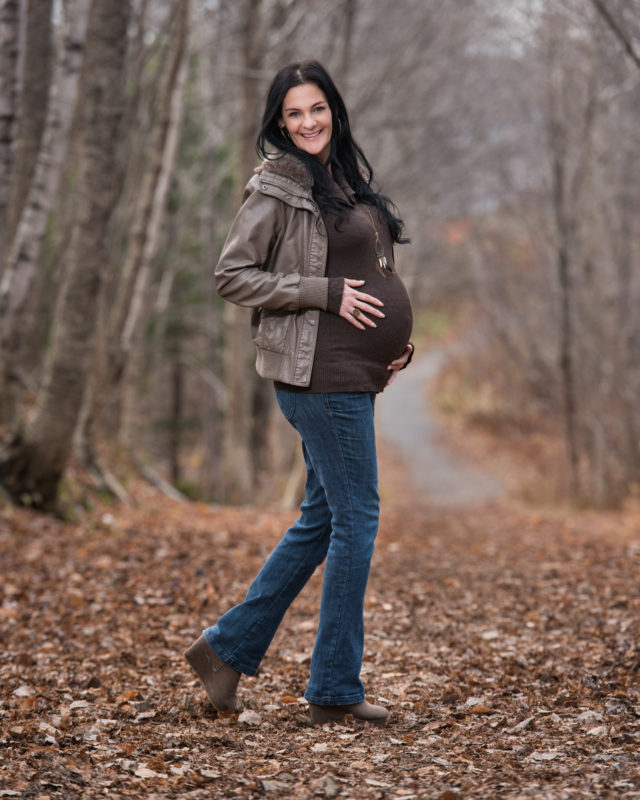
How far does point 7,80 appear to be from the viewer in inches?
213

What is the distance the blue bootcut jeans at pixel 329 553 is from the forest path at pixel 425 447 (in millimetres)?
15007

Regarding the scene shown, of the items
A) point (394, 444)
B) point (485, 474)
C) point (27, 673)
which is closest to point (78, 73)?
point (27, 673)

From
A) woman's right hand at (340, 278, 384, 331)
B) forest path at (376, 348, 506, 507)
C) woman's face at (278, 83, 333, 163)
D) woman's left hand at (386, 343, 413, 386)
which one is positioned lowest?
forest path at (376, 348, 506, 507)

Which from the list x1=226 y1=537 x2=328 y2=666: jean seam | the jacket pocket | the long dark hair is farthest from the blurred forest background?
x1=226 y1=537 x2=328 y2=666: jean seam

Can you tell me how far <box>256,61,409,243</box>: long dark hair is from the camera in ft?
9.84

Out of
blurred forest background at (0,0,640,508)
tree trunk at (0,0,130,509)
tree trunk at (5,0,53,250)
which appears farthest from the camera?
tree trunk at (5,0,53,250)

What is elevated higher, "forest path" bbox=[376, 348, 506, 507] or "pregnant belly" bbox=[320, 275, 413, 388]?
"pregnant belly" bbox=[320, 275, 413, 388]

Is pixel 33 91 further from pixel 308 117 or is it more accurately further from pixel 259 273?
pixel 259 273

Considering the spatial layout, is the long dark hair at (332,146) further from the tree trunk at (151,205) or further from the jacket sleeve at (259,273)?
the tree trunk at (151,205)

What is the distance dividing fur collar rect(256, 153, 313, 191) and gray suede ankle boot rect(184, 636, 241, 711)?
5.59 ft

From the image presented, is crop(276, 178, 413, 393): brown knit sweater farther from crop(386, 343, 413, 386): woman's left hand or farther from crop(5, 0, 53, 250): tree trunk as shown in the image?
crop(5, 0, 53, 250): tree trunk

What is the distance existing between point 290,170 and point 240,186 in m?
7.49

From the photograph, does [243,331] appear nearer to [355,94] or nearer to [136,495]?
[136,495]

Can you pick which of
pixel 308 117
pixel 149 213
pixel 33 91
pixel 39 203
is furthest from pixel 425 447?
pixel 308 117
